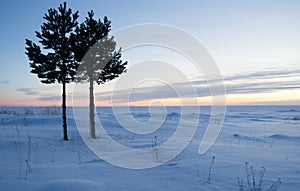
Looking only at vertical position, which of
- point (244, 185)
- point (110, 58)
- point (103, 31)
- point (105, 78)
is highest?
point (103, 31)

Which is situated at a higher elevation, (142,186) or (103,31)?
(103,31)

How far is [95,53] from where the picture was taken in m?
16.2

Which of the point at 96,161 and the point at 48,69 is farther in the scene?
the point at 48,69

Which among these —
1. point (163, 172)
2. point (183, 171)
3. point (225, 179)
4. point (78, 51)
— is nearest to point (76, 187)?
point (163, 172)

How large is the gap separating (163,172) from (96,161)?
2856mm

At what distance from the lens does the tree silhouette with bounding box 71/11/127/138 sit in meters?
16.0

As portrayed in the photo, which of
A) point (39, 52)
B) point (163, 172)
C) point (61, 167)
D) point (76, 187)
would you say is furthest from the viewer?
point (39, 52)

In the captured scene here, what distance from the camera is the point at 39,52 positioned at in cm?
1560

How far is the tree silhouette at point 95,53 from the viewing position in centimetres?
1605

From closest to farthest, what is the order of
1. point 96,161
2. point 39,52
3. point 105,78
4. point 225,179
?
point 225,179, point 96,161, point 39,52, point 105,78

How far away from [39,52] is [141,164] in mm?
11322

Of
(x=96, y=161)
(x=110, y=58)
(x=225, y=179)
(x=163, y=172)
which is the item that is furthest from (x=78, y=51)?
(x=225, y=179)

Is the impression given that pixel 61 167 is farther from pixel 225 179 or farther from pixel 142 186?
pixel 225 179

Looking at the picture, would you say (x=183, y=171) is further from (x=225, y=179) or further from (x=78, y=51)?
(x=78, y=51)
